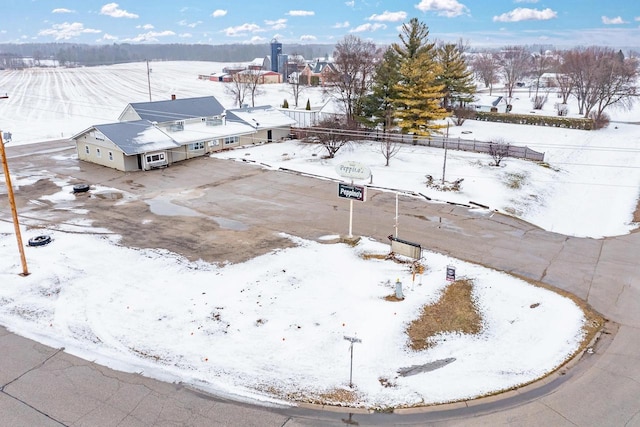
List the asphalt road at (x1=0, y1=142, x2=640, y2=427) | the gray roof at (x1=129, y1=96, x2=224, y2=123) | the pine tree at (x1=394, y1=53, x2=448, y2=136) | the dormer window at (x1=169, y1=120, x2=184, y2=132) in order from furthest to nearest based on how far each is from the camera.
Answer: the pine tree at (x1=394, y1=53, x2=448, y2=136)
the gray roof at (x1=129, y1=96, x2=224, y2=123)
the dormer window at (x1=169, y1=120, x2=184, y2=132)
the asphalt road at (x1=0, y1=142, x2=640, y2=427)

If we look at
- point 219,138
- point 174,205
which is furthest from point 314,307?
point 219,138

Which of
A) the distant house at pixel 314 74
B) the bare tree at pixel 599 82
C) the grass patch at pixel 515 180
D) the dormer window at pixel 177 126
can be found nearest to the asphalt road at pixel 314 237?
the dormer window at pixel 177 126

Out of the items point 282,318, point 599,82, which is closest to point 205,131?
point 282,318

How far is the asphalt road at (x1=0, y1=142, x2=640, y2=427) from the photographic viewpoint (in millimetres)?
10961

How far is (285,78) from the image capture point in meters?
121

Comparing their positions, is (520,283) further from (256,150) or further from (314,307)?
(256,150)

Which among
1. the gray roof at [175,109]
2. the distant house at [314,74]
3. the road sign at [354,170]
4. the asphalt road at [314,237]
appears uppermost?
the distant house at [314,74]

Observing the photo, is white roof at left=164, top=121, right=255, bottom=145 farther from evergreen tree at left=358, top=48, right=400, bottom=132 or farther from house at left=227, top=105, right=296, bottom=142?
evergreen tree at left=358, top=48, right=400, bottom=132

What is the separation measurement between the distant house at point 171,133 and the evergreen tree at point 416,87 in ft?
39.2

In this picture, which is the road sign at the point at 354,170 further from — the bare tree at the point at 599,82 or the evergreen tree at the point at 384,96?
the bare tree at the point at 599,82

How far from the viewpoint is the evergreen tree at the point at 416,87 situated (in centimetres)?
4091

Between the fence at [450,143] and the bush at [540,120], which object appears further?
the bush at [540,120]

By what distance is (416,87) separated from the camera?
135 feet

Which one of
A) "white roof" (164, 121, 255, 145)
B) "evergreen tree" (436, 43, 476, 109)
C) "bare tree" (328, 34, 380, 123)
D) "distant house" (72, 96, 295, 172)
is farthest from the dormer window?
"evergreen tree" (436, 43, 476, 109)
